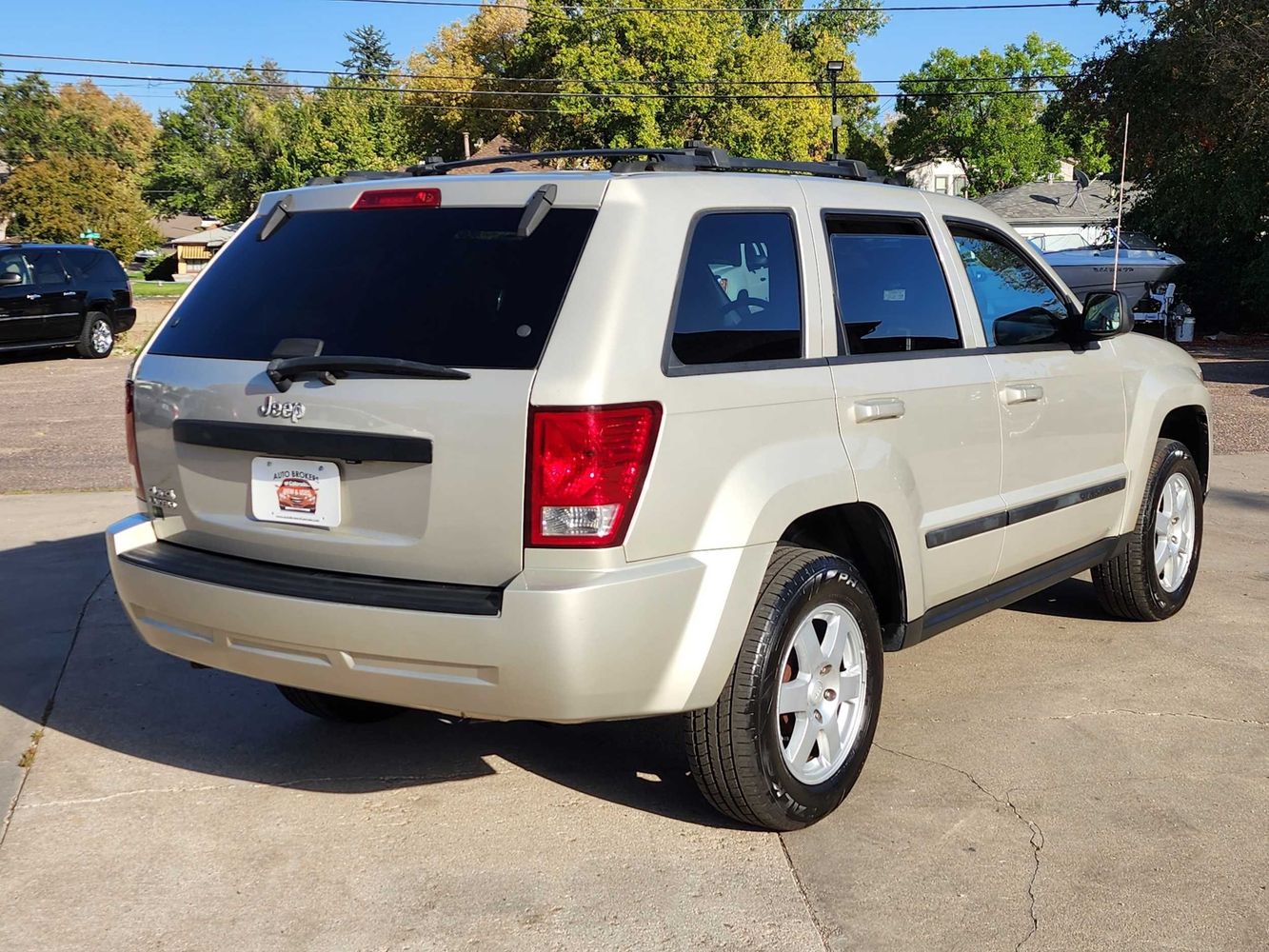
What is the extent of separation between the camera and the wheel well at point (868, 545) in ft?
12.9

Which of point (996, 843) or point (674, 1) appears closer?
point (996, 843)

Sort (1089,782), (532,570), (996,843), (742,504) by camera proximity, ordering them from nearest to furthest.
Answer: (532,570) → (742,504) → (996,843) → (1089,782)

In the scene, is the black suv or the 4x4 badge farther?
the black suv

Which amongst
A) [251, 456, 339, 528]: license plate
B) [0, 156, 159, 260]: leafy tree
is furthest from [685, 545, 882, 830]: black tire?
[0, 156, 159, 260]: leafy tree

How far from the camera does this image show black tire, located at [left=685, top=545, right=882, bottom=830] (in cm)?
349

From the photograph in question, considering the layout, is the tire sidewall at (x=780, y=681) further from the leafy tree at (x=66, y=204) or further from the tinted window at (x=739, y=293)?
the leafy tree at (x=66, y=204)

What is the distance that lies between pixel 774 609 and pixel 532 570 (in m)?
0.73

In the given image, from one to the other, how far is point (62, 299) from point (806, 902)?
780 inches

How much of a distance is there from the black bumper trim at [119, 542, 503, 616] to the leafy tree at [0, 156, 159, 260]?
37856 millimetres

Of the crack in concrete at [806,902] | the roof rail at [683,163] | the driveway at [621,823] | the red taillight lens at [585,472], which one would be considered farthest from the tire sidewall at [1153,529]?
the red taillight lens at [585,472]

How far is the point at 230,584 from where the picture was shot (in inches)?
139

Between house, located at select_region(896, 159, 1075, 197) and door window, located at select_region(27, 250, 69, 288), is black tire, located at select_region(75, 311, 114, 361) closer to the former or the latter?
door window, located at select_region(27, 250, 69, 288)

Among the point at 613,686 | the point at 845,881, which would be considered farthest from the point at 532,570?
the point at 845,881

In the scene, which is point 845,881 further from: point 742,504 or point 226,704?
point 226,704
